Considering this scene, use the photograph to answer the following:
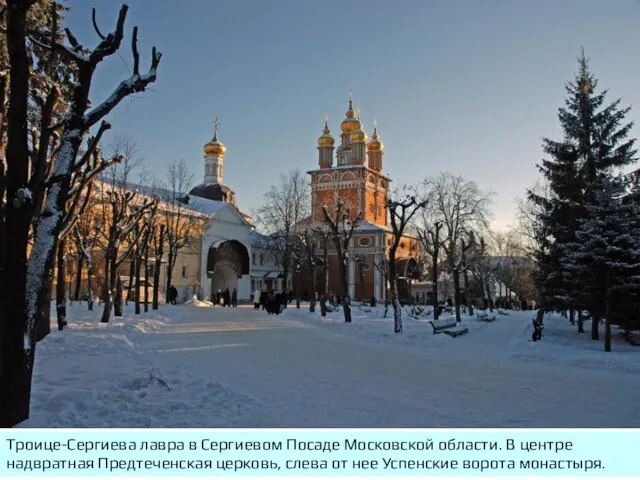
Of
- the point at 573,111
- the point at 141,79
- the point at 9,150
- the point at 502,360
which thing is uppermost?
the point at 573,111

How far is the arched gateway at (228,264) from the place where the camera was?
53156mm

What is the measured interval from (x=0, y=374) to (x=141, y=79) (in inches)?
140

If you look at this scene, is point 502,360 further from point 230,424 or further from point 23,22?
point 23,22

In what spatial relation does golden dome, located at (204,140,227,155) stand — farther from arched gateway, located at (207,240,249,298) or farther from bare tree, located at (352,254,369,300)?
bare tree, located at (352,254,369,300)

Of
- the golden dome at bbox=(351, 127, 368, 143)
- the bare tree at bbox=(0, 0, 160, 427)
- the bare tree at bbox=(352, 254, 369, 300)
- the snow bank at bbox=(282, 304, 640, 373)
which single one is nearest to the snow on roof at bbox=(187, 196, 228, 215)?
the bare tree at bbox=(352, 254, 369, 300)

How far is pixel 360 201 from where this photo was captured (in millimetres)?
66000

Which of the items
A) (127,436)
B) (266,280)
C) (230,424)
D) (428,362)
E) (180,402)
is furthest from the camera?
(266,280)

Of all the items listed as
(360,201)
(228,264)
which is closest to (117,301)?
(228,264)

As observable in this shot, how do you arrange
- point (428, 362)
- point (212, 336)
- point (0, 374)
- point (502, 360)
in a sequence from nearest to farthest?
point (0, 374)
point (428, 362)
point (502, 360)
point (212, 336)

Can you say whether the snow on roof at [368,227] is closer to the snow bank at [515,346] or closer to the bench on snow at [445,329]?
the snow bank at [515,346]

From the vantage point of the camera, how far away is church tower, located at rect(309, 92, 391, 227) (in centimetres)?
6656

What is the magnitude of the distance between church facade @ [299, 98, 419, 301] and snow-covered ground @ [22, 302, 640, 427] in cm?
4318

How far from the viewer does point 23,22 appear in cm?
577

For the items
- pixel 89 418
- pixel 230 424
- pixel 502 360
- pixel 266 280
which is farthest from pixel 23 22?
pixel 266 280
